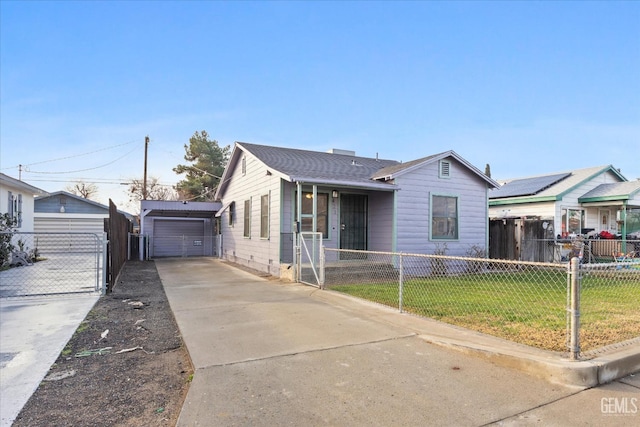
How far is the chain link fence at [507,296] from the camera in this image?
442 centimetres

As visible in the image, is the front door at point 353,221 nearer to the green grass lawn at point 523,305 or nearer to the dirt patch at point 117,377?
the green grass lawn at point 523,305

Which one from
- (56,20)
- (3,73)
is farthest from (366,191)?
(3,73)

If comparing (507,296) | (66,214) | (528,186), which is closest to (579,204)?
(528,186)

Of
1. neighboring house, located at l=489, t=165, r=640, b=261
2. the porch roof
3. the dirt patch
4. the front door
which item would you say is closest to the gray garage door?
the front door

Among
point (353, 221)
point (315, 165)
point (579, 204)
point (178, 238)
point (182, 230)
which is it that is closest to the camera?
point (315, 165)

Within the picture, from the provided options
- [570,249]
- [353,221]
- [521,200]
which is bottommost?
[570,249]

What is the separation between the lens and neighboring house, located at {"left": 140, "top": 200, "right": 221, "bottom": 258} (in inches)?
742

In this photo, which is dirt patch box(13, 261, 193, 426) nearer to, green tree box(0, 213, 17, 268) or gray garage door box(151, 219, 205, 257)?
green tree box(0, 213, 17, 268)

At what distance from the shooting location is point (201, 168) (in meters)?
35.6

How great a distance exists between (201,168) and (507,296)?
32786 millimetres

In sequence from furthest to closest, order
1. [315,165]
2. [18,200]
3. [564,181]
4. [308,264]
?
[564,181] < [18,200] < [315,165] < [308,264]

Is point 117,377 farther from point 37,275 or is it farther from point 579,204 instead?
point 579,204

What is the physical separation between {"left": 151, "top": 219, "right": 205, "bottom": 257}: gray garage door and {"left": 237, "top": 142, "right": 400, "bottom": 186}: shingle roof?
9178 millimetres

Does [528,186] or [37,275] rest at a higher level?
[528,186]
